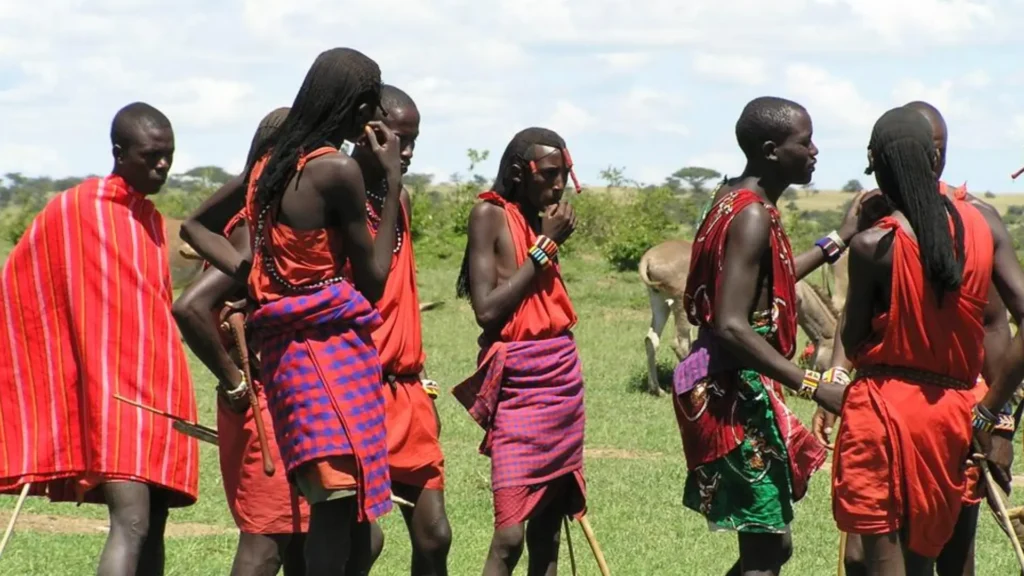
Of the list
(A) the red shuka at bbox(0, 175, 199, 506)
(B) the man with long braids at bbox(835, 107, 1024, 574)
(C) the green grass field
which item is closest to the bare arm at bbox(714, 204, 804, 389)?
(B) the man with long braids at bbox(835, 107, 1024, 574)

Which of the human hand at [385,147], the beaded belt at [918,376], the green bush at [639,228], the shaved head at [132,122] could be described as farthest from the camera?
the green bush at [639,228]

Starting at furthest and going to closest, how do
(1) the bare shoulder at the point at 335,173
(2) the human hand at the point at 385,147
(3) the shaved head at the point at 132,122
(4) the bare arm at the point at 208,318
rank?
(3) the shaved head at the point at 132,122 < (4) the bare arm at the point at 208,318 < (2) the human hand at the point at 385,147 < (1) the bare shoulder at the point at 335,173

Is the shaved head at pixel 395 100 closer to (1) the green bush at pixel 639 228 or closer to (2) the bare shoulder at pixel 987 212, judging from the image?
(2) the bare shoulder at pixel 987 212

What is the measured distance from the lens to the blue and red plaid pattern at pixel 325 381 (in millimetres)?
4492

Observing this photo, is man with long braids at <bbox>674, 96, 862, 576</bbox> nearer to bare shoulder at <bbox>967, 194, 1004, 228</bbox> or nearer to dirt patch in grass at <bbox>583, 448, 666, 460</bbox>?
bare shoulder at <bbox>967, 194, 1004, 228</bbox>

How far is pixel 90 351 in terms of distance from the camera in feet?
17.3

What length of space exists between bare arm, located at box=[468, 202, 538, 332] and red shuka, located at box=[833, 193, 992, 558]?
1.32m

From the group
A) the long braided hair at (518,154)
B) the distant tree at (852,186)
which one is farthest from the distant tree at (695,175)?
the long braided hair at (518,154)

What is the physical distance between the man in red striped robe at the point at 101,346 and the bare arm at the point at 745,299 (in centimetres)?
178

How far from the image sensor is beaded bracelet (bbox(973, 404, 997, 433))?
16.3 ft

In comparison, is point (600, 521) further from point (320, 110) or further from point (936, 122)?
point (320, 110)

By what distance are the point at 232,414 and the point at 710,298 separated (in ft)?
5.05

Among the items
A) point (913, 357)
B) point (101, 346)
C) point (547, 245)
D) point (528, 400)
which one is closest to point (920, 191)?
point (913, 357)

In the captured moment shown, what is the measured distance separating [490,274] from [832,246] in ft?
3.92
